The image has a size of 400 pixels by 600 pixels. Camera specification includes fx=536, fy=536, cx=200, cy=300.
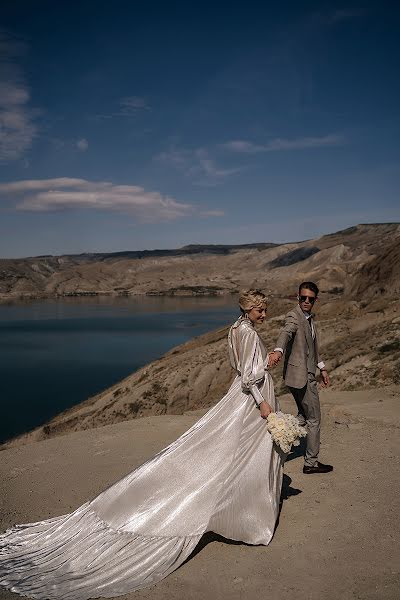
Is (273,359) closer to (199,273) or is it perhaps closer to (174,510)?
Answer: (174,510)

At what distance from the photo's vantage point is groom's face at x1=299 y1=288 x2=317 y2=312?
18.2 feet

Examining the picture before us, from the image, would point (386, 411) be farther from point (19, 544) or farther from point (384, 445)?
point (19, 544)

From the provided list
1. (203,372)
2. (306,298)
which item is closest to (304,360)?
(306,298)

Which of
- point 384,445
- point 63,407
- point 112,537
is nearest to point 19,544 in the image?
point 112,537

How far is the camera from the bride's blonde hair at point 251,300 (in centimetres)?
453

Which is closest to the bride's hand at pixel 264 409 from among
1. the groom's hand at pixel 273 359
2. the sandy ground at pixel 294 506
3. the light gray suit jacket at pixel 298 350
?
the groom's hand at pixel 273 359

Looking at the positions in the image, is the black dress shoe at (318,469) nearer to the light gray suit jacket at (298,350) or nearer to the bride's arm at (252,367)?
the light gray suit jacket at (298,350)

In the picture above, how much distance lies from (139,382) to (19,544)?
16814mm

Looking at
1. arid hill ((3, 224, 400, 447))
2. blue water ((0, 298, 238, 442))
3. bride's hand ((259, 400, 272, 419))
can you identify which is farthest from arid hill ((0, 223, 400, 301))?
bride's hand ((259, 400, 272, 419))

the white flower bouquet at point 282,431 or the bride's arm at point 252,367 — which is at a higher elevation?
the bride's arm at point 252,367

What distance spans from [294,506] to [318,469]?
967mm

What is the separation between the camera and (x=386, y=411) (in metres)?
8.88

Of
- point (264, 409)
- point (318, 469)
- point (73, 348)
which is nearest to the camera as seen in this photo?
point (264, 409)

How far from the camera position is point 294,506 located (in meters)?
4.95
